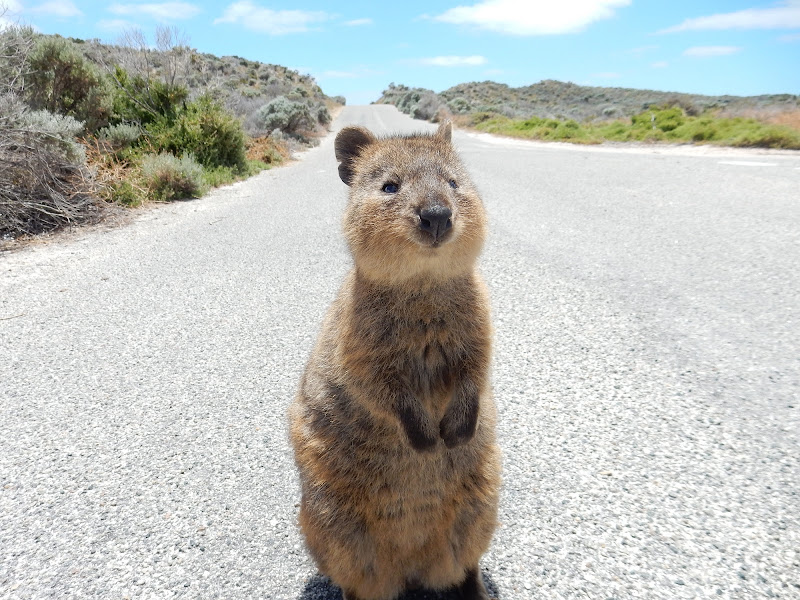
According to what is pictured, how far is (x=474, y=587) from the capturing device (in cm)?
238

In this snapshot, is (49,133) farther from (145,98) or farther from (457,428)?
(457,428)

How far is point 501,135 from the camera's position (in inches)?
1280

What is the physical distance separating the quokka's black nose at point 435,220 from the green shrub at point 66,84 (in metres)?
13.4

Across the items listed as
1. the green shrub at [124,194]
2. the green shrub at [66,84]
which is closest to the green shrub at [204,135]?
the green shrub at [66,84]

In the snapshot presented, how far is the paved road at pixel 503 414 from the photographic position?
8.21 ft

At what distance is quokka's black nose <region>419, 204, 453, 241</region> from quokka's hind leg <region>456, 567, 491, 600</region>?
4.96ft

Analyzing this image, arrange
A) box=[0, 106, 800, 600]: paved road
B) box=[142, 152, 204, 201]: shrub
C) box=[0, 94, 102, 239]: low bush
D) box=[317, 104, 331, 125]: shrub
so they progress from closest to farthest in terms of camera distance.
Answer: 1. box=[0, 106, 800, 600]: paved road
2. box=[0, 94, 102, 239]: low bush
3. box=[142, 152, 204, 201]: shrub
4. box=[317, 104, 331, 125]: shrub

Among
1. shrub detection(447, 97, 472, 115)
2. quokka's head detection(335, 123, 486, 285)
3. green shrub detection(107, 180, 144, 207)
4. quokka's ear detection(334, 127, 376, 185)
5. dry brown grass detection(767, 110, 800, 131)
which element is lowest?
green shrub detection(107, 180, 144, 207)

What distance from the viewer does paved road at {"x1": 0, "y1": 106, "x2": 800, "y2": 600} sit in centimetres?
250

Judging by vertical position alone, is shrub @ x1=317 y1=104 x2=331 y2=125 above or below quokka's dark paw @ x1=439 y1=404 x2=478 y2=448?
above

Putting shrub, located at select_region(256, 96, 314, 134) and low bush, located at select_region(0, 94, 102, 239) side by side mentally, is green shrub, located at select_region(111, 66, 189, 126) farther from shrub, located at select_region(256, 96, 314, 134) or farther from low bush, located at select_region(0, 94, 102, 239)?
shrub, located at select_region(256, 96, 314, 134)

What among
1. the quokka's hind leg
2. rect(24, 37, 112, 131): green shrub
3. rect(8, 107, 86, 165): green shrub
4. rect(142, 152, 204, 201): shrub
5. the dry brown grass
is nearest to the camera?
the quokka's hind leg

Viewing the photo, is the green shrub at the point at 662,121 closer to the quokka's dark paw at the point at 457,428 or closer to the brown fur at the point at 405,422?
the brown fur at the point at 405,422

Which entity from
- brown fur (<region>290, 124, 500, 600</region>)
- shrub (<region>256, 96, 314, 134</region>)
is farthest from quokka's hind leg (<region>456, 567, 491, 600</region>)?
shrub (<region>256, 96, 314, 134</region>)
